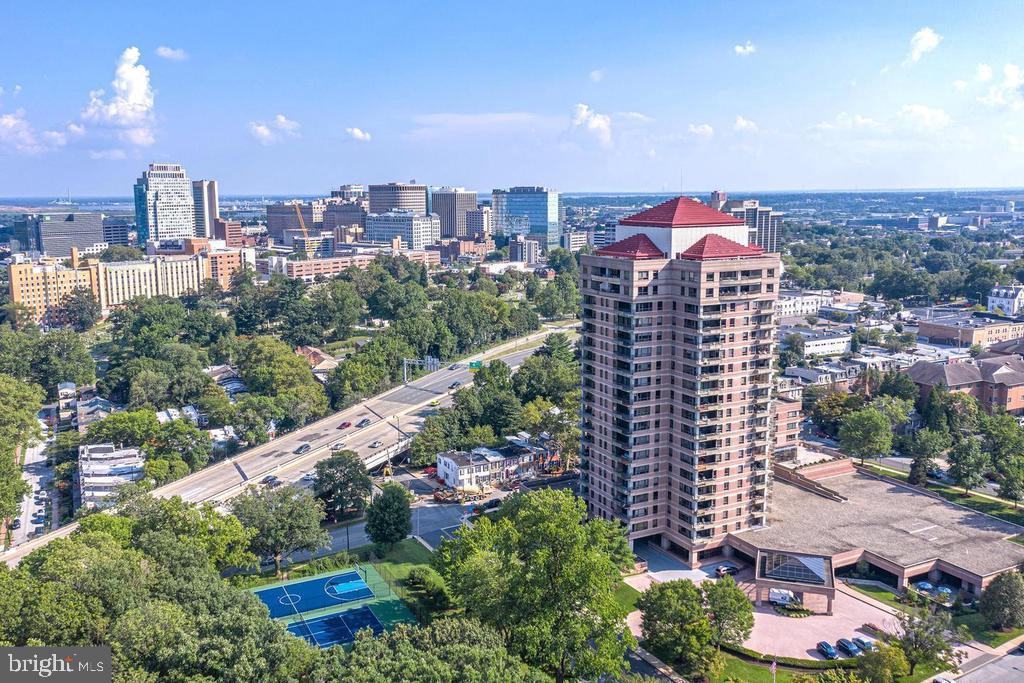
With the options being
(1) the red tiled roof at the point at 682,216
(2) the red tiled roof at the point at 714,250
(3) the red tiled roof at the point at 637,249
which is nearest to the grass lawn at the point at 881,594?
(2) the red tiled roof at the point at 714,250

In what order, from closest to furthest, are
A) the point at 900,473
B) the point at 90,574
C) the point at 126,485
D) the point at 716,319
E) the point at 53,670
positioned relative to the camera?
the point at 53,670, the point at 90,574, the point at 716,319, the point at 126,485, the point at 900,473

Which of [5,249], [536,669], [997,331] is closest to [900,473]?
[536,669]

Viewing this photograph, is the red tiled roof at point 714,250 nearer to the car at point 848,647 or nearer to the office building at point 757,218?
the car at point 848,647

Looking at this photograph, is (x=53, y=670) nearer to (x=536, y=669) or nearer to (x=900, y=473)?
(x=536, y=669)

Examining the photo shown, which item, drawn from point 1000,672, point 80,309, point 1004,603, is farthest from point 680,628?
point 80,309

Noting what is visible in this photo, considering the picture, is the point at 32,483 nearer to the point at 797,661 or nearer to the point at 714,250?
the point at 714,250

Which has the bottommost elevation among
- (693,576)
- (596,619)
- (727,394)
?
(693,576)
